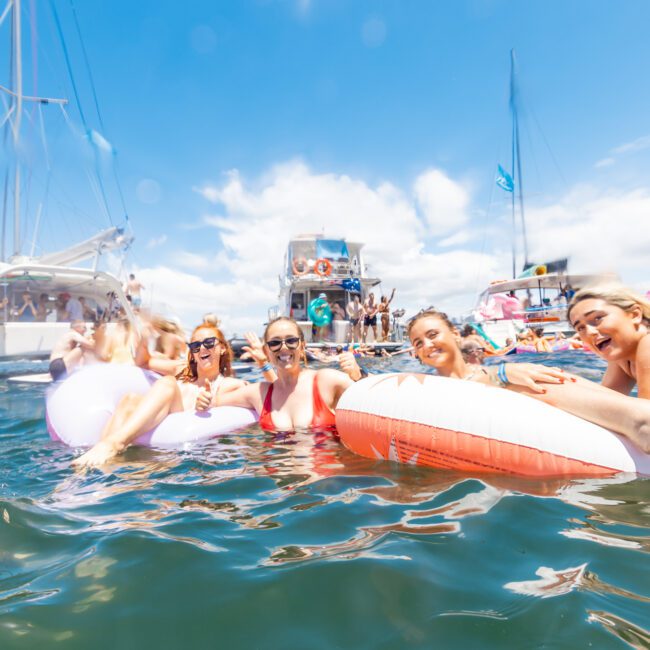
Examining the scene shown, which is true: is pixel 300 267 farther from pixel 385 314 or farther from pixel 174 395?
pixel 174 395

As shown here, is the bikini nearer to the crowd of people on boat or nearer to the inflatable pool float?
→ the crowd of people on boat

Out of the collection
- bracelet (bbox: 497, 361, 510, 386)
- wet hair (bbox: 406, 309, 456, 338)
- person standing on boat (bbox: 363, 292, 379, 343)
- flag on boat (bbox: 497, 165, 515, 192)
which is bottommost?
bracelet (bbox: 497, 361, 510, 386)

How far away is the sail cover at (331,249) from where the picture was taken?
19.7 meters

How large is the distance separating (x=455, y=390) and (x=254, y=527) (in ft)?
4.95

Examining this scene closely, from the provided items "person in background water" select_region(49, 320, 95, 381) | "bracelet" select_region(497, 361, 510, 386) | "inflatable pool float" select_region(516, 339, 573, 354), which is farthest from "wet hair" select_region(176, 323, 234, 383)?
"inflatable pool float" select_region(516, 339, 573, 354)

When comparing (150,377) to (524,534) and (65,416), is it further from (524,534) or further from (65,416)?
(524,534)

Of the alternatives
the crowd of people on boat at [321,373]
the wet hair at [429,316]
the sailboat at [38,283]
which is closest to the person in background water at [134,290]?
the sailboat at [38,283]

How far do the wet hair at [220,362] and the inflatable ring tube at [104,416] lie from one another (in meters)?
0.49

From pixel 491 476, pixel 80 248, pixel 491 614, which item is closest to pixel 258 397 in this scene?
pixel 491 476

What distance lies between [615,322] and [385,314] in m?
14.7

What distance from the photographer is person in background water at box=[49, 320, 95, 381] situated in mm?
7098

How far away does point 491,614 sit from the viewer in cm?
132

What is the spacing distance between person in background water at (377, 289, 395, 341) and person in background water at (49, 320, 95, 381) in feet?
37.5

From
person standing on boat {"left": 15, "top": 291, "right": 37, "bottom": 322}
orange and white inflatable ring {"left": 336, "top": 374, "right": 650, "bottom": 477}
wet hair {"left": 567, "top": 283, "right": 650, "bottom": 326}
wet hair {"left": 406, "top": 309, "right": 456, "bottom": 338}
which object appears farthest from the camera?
person standing on boat {"left": 15, "top": 291, "right": 37, "bottom": 322}
